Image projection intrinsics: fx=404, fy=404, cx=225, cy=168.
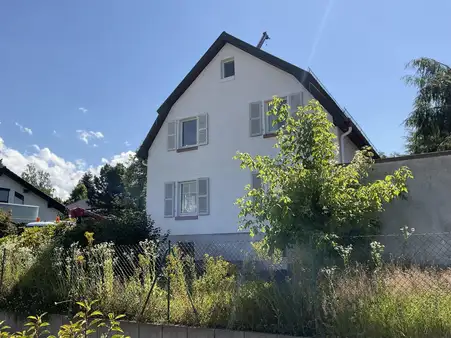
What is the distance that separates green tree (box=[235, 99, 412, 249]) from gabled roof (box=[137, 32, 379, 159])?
6316 millimetres

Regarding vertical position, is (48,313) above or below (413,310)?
below

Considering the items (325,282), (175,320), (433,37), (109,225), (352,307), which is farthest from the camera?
(109,225)

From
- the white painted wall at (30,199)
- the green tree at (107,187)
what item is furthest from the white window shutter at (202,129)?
the green tree at (107,187)

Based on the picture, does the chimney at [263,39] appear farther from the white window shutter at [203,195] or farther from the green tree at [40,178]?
the green tree at [40,178]

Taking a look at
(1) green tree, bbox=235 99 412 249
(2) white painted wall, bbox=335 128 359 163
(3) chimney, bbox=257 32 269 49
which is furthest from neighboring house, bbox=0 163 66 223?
(1) green tree, bbox=235 99 412 249

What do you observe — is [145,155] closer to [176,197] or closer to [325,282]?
[176,197]

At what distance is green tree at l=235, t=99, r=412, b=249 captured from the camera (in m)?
6.41

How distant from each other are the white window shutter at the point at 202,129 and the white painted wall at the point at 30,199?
21.4 metres

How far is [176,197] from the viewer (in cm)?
1670

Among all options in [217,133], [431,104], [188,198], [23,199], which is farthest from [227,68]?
[23,199]

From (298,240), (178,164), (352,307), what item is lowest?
(352,307)

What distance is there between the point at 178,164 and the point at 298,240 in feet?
36.3

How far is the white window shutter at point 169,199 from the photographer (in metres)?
16.8

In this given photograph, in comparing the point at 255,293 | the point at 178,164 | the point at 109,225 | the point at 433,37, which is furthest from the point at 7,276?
the point at 433,37
